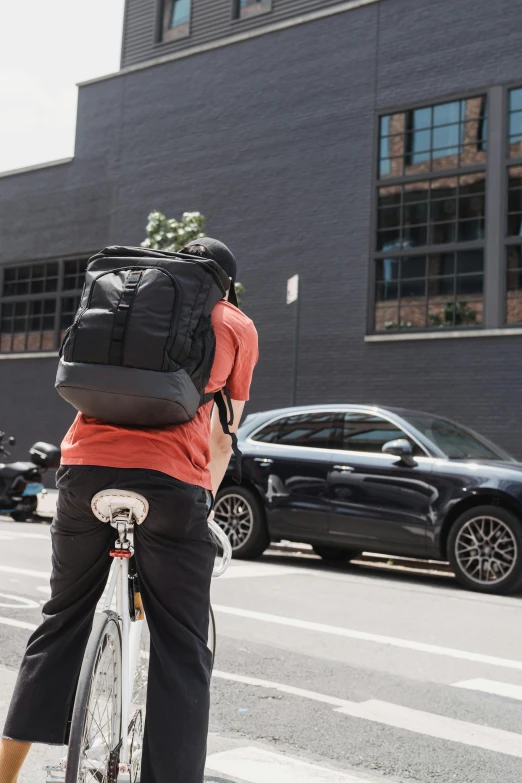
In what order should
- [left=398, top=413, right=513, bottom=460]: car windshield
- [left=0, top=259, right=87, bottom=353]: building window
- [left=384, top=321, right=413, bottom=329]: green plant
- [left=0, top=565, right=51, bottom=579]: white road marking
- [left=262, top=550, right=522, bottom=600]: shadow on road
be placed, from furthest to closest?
[left=0, top=259, right=87, bottom=353]: building window < [left=384, top=321, right=413, bottom=329]: green plant < [left=398, top=413, right=513, bottom=460]: car windshield < [left=262, top=550, right=522, bottom=600]: shadow on road < [left=0, top=565, right=51, bottom=579]: white road marking

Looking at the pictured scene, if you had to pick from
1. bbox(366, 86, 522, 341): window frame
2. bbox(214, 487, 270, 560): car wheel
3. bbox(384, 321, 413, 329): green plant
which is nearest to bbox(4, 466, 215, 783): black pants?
bbox(214, 487, 270, 560): car wheel

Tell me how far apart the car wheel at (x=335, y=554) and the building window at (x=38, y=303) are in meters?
14.6

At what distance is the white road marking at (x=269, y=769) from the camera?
3.46 m

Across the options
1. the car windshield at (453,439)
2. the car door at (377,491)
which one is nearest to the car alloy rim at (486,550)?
the car door at (377,491)

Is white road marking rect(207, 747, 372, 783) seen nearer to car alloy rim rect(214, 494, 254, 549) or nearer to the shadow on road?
the shadow on road

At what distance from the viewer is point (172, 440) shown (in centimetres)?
251

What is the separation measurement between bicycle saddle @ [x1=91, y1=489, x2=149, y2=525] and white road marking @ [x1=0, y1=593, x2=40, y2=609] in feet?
15.6

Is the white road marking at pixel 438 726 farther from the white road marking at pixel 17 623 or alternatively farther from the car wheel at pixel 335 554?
the car wheel at pixel 335 554

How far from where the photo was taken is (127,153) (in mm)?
23203

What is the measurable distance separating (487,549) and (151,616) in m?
6.45

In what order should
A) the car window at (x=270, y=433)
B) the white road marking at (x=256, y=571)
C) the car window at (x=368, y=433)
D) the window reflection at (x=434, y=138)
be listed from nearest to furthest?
the white road marking at (x=256, y=571) → the car window at (x=368, y=433) → the car window at (x=270, y=433) → the window reflection at (x=434, y=138)

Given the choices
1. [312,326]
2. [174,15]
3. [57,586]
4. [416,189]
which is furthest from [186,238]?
[57,586]

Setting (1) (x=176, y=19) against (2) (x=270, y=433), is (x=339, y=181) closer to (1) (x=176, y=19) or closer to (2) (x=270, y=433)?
(1) (x=176, y=19)

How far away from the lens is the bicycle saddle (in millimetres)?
2457
